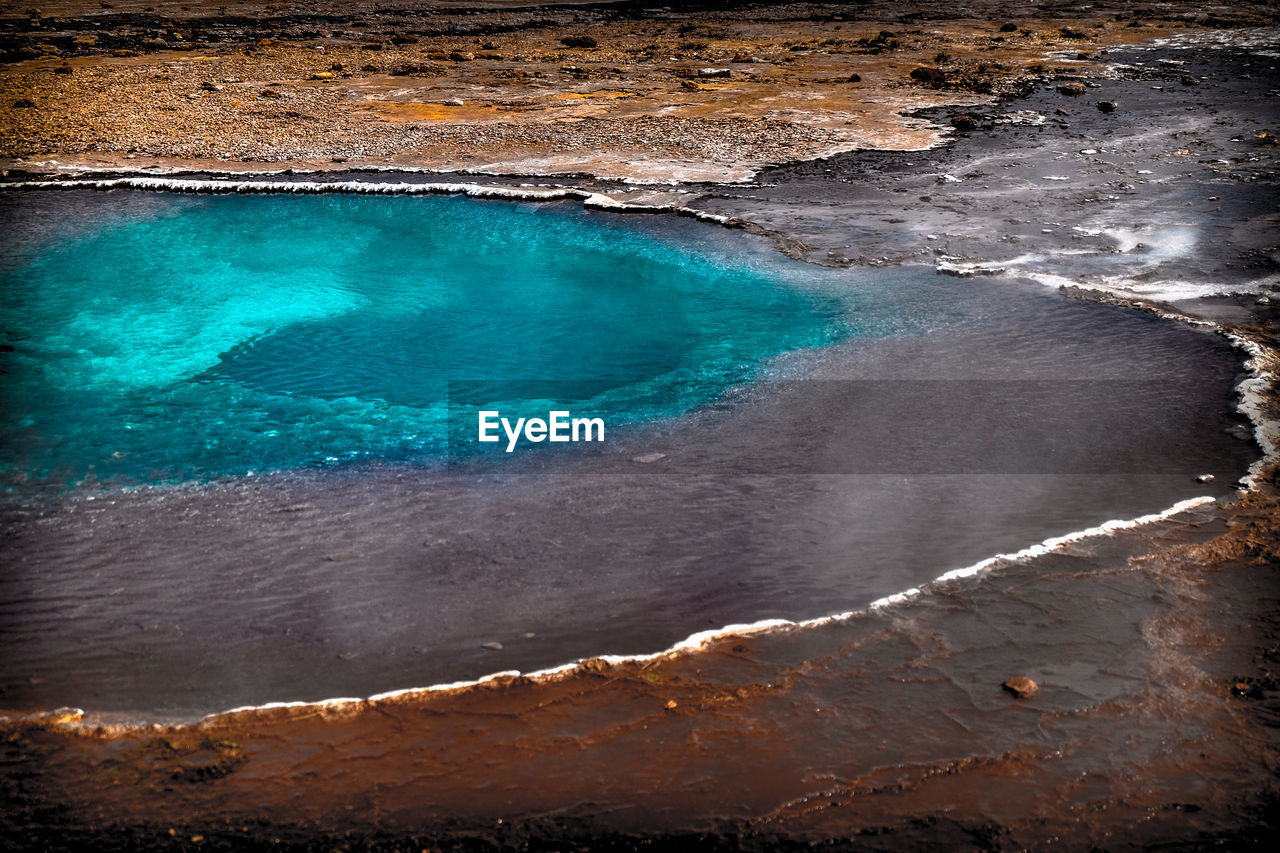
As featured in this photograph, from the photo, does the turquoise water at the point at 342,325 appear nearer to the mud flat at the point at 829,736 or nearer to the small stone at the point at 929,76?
the mud flat at the point at 829,736

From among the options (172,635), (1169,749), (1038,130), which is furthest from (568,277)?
(1038,130)

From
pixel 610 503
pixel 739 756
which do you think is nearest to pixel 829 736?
pixel 739 756

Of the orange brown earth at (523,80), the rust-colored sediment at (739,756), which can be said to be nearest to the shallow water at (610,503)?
the rust-colored sediment at (739,756)

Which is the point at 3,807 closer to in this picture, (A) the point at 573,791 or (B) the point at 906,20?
(A) the point at 573,791

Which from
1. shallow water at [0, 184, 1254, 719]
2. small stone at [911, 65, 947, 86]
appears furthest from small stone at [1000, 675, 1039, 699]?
small stone at [911, 65, 947, 86]

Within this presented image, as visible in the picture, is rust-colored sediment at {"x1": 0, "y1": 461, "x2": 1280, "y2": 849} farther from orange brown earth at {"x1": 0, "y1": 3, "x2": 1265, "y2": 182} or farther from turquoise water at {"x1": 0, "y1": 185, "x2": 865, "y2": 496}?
orange brown earth at {"x1": 0, "y1": 3, "x2": 1265, "y2": 182}

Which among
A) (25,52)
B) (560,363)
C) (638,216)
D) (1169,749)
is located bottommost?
(1169,749)

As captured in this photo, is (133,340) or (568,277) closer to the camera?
(133,340)
